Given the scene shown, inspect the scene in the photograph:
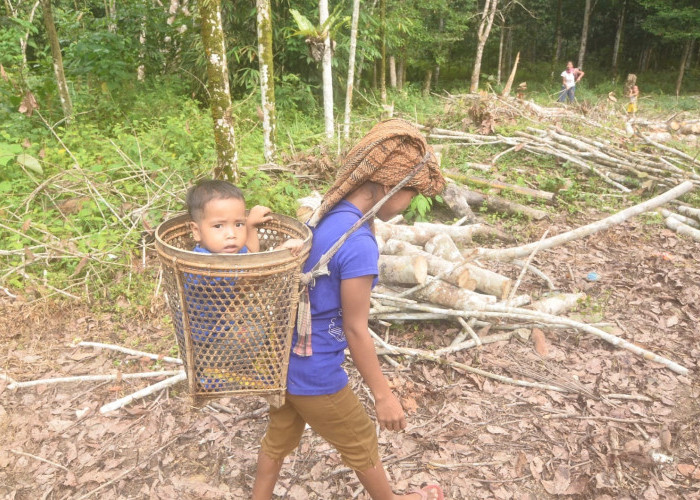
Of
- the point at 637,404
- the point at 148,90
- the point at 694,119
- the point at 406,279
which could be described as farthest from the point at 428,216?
the point at 694,119

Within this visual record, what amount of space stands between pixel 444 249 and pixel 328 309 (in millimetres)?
3084

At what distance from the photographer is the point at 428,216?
21.8ft

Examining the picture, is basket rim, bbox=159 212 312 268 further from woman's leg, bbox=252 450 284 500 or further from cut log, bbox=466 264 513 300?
cut log, bbox=466 264 513 300

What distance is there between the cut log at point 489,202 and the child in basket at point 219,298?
5055 mm

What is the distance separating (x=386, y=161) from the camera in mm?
1790

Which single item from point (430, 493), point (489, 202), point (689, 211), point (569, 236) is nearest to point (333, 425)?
point (430, 493)

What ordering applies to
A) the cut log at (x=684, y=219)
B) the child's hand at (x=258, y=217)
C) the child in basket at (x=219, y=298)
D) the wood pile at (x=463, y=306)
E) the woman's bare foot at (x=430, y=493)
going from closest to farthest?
1. the child in basket at (x=219, y=298)
2. the child's hand at (x=258, y=217)
3. the woman's bare foot at (x=430, y=493)
4. the wood pile at (x=463, y=306)
5. the cut log at (x=684, y=219)

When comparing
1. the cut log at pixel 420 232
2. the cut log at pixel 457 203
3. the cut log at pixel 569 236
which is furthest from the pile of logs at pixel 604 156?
the cut log at pixel 420 232

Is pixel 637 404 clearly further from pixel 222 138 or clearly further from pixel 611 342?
pixel 222 138

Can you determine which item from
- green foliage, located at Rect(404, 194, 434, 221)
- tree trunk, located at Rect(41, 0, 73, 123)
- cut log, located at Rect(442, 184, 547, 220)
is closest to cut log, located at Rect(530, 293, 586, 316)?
green foliage, located at Rect(404, 194, 434, 221)

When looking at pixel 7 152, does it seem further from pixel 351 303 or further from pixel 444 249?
pixel 351 303

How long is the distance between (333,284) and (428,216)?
500 cm

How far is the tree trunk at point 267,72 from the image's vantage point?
6102 millimetres

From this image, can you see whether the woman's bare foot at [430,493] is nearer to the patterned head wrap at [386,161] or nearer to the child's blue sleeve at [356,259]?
the child's blue sleeve at [356,259]
